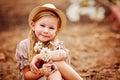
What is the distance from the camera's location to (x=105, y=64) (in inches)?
86.7

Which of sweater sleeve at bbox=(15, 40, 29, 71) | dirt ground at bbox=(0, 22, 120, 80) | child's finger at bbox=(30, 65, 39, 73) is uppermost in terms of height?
sweater sleeve at bbox=(15, 40, 29, 71)

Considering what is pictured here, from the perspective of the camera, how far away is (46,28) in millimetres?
1552

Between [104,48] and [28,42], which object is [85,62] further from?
[28,42]

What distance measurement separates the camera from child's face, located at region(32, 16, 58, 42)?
1548 millimetres

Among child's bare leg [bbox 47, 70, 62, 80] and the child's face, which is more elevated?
the child's face

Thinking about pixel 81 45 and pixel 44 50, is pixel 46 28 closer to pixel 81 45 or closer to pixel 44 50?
pixel 44 50

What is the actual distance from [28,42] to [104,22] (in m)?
1.56

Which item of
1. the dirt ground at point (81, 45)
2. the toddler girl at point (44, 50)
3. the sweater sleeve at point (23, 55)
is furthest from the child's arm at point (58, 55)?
the dirt ground at point (81, 45)

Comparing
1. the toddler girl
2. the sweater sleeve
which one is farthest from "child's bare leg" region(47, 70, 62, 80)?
the sweater sleeve

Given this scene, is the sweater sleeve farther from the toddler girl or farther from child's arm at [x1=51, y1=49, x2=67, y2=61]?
child's arm at [x1=51, y1=49, x2=67, y2=61]

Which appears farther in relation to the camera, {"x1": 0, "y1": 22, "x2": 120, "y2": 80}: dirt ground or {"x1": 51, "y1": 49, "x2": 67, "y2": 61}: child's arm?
{"x1": 0, "y1": 22, "x2": 120, "y2": 80}: dirt ground

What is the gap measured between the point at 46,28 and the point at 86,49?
1.03 m

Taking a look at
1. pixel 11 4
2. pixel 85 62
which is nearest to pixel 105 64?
pixel 85 62

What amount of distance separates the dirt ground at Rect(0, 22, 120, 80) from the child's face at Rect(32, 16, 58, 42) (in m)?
0.39
